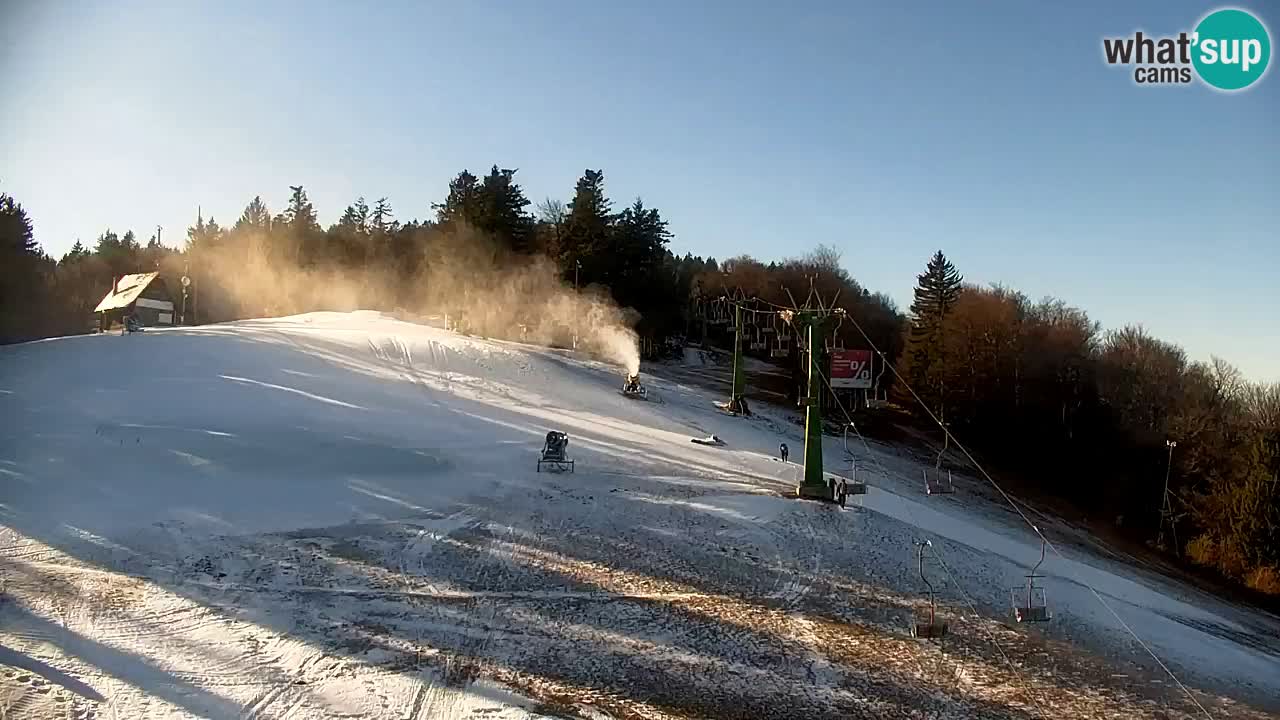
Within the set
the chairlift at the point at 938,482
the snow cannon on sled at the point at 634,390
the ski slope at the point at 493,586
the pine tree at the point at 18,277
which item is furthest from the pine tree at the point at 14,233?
the chairlift at the point at 938,482

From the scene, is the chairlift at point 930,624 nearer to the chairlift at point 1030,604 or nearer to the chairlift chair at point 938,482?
the chairlift at point 1030,604

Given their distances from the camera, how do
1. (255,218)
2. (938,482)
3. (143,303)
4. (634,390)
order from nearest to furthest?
(938,482) → (634,390) → (143,303) → (255,218)

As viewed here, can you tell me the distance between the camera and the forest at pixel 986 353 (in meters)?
41.6

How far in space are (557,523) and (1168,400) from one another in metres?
56.9

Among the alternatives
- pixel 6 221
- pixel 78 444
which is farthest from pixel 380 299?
pixel 78 444

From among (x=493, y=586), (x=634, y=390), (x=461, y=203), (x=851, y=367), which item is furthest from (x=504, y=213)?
(x=493, y=586)

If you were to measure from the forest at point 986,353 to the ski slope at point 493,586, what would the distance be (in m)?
19.8

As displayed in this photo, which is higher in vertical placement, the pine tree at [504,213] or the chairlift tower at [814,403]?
the pine tree at [504,213]

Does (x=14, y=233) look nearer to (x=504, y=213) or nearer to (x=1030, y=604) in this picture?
(x=504, y=213)

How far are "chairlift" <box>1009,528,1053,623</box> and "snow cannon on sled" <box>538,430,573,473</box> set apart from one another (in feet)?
37.7

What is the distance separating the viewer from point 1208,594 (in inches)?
1049

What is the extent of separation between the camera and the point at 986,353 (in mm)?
55188

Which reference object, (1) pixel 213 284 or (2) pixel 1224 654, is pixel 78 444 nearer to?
(2) pixel 1224 654

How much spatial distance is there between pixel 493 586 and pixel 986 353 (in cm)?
5032
